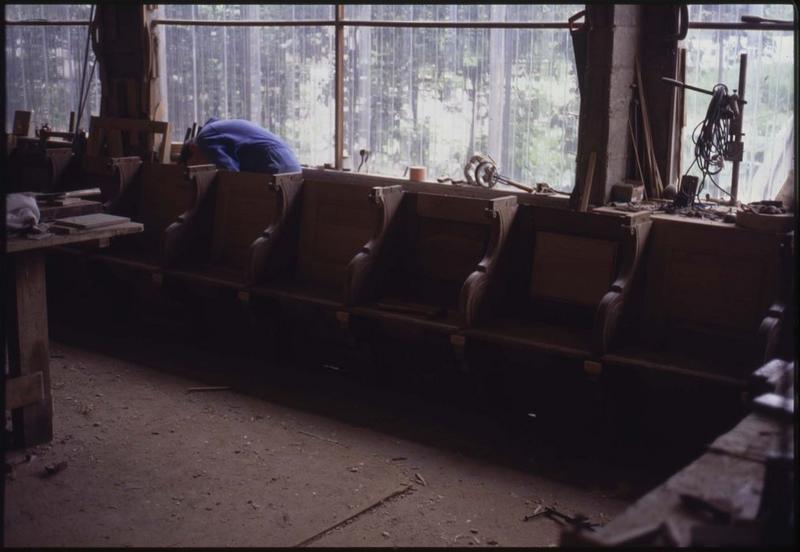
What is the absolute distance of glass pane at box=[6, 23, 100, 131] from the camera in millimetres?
8820

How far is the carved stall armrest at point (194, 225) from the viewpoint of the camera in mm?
6172

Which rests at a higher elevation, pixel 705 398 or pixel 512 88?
pixel 512 88

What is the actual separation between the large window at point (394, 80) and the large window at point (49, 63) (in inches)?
47.2

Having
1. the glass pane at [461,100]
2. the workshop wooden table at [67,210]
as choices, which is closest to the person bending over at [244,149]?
the glass pane at [461,100]

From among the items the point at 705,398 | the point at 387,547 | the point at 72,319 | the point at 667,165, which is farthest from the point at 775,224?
the point at 72,319

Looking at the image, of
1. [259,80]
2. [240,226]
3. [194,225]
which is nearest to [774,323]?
[240,226]

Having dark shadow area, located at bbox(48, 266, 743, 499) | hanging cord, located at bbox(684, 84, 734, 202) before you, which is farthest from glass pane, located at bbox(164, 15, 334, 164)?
hanging cord, located at bbox(684, 84, 734, 202)

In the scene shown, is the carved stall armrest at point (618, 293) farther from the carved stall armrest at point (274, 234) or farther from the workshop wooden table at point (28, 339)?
the workshop wooden table at point (28, 339)

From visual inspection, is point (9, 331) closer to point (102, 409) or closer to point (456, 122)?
point (102, 409)

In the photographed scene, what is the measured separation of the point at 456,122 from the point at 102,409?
10.2 feet

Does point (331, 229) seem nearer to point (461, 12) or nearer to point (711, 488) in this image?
point (461, 12)

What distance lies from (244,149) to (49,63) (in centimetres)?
341

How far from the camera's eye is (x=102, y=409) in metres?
5.11

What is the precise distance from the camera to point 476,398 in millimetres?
5180
